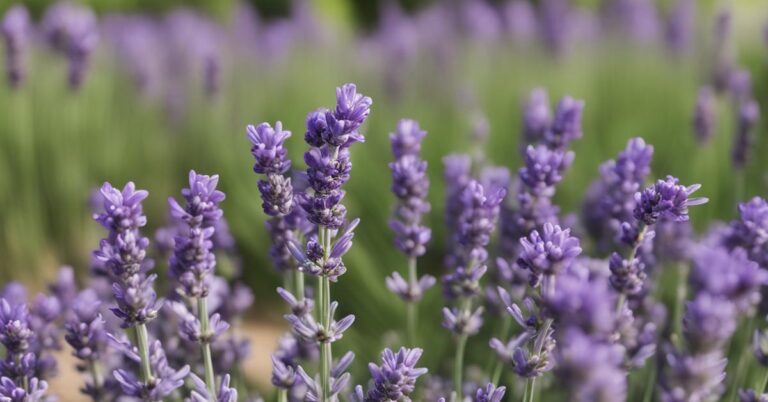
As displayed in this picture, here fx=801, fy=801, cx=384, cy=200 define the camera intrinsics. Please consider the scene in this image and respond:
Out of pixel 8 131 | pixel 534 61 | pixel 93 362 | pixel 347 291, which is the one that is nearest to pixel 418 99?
pixel 534 61

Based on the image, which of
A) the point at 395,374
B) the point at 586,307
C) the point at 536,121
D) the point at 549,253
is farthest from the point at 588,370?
the point at 536,121

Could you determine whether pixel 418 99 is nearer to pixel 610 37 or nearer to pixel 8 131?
pixel 610 37

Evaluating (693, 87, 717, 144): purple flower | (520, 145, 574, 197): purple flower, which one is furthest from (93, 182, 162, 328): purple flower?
(693, 87, 717, 144): purple flower

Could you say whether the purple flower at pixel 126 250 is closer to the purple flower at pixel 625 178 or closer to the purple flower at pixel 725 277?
the purple flower at pixel 725 277

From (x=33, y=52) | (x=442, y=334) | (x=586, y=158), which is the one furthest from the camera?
(x=33, y=52)

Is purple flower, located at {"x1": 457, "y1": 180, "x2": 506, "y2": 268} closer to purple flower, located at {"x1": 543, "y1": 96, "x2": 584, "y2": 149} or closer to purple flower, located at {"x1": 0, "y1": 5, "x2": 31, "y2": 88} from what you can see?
purple flower, located at {"x1": 543, "y1": 96, "x2": 584, "y2": 149}

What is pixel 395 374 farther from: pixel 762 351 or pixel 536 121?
pixel 536 121
